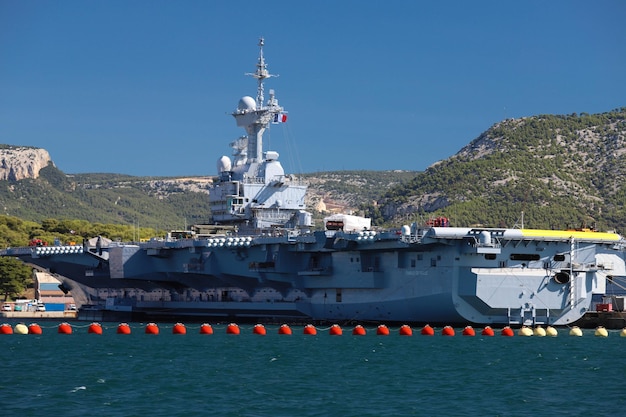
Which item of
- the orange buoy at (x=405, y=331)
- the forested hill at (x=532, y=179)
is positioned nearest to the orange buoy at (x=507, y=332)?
the orange buoy at (x=405, y=331)

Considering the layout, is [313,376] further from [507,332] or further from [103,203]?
[103,203]

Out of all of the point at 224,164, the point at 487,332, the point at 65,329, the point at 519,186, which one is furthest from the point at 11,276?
the point at 519,186

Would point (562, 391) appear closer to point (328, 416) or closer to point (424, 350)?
point (328, 416)

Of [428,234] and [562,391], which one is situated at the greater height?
[428,234]

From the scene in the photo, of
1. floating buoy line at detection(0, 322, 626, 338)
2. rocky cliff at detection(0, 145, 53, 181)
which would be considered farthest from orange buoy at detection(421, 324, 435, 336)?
rocky cliff at detection(0, 145, 53, 181)

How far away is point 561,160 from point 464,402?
110 metres

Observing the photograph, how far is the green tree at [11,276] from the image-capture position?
90.9 meters

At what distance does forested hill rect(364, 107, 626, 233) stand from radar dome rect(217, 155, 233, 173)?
1856 inches

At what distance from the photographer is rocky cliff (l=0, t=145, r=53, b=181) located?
169125 mm

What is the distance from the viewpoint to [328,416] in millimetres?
26594

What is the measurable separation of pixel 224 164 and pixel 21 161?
109280 mm

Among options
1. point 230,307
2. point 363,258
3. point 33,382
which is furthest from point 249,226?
point 33,382

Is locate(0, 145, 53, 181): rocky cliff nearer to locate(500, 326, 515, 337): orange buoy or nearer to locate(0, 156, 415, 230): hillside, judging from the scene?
locate(0, 156, 415, 230): hillside

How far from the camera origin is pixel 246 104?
224 ft
